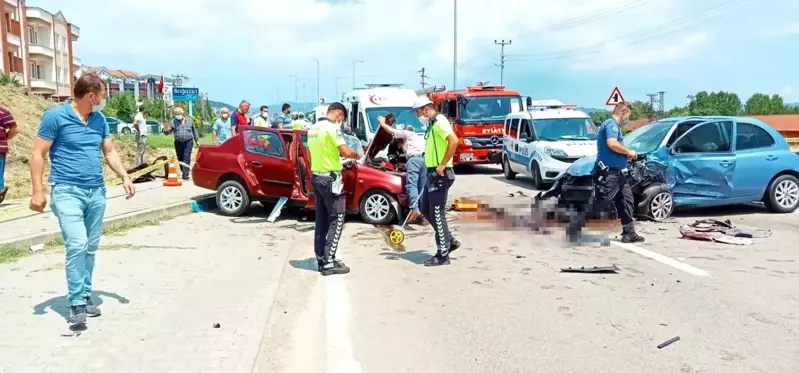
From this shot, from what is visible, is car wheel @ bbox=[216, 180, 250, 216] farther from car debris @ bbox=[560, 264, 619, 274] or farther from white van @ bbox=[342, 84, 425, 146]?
white van @ bbox=[342, 84, 425, 146]

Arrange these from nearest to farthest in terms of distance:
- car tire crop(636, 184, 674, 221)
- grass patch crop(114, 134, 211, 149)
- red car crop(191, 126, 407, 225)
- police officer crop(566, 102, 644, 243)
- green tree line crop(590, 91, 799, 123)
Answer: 1. police officer crop(566, 102, 644, 243)
2. car tire crop(636, 184, 674, 221)
3. red car crop(191, 126, 407, 225)
4. grass patch crop(114, 134, 211, 149)
5. green tree line crop(590, 91, 799, 123)

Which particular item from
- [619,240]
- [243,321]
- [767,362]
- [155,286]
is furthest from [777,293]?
[155,286]

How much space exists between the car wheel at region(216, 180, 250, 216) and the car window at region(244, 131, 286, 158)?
67 cm

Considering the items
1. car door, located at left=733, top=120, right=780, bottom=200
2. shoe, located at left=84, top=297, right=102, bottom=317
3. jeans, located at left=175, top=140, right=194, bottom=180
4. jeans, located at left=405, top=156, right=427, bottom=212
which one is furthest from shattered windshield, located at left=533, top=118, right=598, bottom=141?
shoe, located at left=84, top=297, right=102, bottom=317

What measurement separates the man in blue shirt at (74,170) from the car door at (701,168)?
858cm

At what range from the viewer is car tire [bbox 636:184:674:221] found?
33.8ft

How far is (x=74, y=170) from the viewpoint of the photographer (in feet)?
16.7

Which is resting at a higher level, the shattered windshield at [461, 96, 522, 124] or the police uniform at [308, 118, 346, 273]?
the shattered windshield at [461, 96, 522, 124]

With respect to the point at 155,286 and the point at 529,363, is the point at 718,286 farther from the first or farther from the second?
the point at 155,286

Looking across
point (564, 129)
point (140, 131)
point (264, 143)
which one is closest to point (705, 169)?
point (564, 129)

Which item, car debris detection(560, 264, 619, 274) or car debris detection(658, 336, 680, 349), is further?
car debris detection(560, 264, 619, 274)

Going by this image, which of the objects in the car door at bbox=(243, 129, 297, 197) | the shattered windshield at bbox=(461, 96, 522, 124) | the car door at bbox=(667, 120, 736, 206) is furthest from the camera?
the shattered windshield at bbox=(461, 96, 522, 124)

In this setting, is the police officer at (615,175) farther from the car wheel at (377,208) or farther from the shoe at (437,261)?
the car wheel at (377,208)

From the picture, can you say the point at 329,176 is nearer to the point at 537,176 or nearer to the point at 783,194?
the point at 783,194
